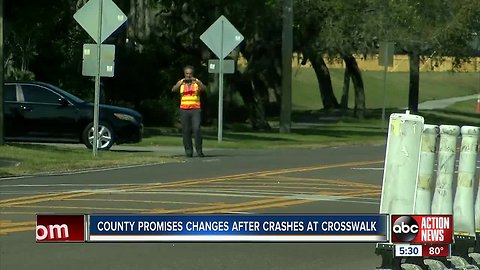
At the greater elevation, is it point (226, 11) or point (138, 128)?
point (226, 11)

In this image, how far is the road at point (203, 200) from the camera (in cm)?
991

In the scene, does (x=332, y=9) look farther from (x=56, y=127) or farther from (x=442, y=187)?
(x=442, y=187)

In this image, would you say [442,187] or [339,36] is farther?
[339,36]

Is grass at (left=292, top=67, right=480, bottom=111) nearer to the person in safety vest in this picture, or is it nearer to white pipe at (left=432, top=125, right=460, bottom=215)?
the person in safety vest

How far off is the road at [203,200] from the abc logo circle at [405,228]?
1909 millimetres

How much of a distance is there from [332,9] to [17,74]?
39.1ft

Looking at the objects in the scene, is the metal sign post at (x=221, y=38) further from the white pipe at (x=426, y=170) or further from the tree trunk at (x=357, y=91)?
the tree trunk at (x=357, y=91)

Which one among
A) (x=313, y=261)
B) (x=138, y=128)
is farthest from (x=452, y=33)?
(x=313, y=261)

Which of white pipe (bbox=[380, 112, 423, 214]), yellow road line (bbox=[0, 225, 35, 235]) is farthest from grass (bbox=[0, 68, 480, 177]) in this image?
white pipe (bbox=[380, 112, 423, 214])

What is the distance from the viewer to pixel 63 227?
24.1ft

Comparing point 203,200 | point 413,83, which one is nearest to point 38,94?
point 203,200

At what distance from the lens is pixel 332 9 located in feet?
134

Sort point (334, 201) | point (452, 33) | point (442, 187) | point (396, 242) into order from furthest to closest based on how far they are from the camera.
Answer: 1. point (452, 33)
2. point (334, 201)
3. point (442, 187)
4. point (396, 242)

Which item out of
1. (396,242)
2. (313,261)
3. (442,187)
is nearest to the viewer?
(396,242)
